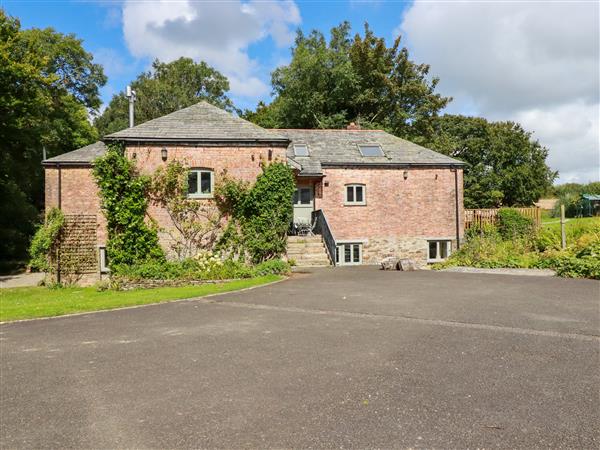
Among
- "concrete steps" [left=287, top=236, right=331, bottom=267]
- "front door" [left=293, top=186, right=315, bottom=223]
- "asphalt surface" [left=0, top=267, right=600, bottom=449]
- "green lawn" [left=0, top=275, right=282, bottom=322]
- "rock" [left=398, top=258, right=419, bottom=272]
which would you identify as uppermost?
"front door" [left=293, top=186, right=315, bottom=223]

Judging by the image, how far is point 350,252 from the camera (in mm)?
21531

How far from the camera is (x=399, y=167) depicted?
22.1m

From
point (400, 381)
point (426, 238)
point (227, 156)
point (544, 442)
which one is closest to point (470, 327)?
point (400, 381)

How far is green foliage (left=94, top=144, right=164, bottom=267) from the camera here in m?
16.1

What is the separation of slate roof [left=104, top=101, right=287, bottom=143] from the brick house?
9 centimetres

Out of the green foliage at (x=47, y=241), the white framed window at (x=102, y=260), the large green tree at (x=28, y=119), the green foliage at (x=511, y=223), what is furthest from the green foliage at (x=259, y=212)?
A: the large green tree at (x=28, y=119)

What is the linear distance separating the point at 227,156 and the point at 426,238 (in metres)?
11.8

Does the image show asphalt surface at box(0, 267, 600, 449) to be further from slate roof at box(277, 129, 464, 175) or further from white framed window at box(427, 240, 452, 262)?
slate roof at box(277, 129, 464, 175)

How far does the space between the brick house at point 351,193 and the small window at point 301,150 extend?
57mm

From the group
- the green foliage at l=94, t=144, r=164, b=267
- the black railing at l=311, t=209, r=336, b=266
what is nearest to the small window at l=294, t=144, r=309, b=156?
the black railing at l=311, t=209, r=336, b=266

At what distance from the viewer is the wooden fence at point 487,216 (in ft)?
70.7

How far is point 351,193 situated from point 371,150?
122 inches

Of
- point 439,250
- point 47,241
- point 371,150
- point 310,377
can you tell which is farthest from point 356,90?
point 310,377

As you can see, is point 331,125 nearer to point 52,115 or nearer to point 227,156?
point 227,156
